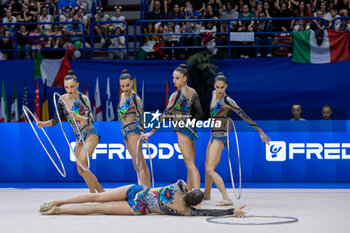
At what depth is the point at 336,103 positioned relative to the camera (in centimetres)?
1588

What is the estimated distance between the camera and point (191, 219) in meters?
6.91

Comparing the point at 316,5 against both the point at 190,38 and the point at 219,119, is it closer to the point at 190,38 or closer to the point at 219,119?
the point at 190,38

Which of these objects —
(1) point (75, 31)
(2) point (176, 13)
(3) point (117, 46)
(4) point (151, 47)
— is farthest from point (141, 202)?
(2) point (176, 13)

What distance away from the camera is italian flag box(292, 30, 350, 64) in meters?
15.7

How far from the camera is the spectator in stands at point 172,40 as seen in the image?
16578 mm

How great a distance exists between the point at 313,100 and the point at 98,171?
6482mm

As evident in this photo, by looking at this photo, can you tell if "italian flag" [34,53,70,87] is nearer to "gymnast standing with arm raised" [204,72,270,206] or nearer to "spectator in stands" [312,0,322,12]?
"spectator in stands" [312,0,322,12]

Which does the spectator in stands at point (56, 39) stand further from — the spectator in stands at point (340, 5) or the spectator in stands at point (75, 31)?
the spectator in stands at point (340, 5)

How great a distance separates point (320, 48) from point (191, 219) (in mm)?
10020

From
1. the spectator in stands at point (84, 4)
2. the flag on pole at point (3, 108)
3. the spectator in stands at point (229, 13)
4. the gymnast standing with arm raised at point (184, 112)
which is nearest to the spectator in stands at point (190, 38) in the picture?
the spectator in stands at point (229, 13)

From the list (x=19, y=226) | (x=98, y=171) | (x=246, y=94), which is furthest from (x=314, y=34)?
(x=19, y=226)

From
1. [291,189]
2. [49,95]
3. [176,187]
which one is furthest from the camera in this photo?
[49,95]

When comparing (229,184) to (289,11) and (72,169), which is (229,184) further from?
(289,11)

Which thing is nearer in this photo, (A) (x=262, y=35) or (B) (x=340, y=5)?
(A) (x=262, y=35)
